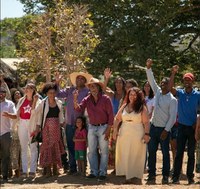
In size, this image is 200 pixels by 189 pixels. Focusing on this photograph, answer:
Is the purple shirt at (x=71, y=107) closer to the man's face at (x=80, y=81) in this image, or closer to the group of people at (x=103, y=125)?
the group of people at (x=103, y=125)

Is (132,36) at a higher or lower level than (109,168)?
higher

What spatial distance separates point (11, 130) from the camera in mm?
11602

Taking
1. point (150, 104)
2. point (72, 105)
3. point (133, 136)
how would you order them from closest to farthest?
point (133, 136) → point (72, 105) → point (150, 104)

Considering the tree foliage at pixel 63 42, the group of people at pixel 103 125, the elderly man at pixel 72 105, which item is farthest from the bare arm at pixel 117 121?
the tree foliage at pixel 63 42

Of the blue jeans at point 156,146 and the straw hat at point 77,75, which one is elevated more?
the straw hat at point 77,75

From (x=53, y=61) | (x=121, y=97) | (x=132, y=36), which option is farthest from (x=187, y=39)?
(x=121, y=97)

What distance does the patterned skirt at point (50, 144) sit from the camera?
11258 millimetres

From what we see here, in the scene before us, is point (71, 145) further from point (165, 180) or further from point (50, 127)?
point (165, 180)

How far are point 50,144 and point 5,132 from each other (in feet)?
2.87

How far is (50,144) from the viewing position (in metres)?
11.3

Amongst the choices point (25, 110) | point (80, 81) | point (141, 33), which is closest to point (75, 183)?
point (25, 110)

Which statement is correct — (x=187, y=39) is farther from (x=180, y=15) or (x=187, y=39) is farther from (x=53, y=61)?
(x=53, y=61)

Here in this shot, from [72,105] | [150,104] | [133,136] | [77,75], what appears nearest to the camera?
[133,136]

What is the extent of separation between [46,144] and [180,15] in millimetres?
12541
